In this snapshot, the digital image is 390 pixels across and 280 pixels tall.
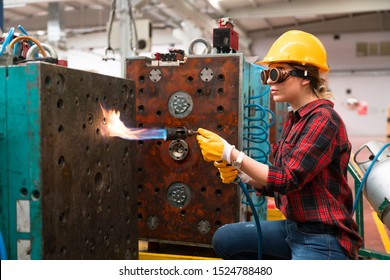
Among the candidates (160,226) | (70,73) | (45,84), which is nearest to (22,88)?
(45,84)

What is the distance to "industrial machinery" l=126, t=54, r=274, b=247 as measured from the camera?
245 cm

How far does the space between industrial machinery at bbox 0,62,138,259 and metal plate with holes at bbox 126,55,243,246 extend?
87 cm

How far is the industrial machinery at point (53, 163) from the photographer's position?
1287 mm

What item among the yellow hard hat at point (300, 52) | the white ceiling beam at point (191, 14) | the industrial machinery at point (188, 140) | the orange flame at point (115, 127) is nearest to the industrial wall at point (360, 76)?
the white ceiling beam at point (191, 14)

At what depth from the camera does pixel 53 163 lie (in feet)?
4.38

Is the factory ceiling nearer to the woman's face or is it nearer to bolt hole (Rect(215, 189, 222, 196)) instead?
bolt hole (Rect(215, 189, 222, 196))

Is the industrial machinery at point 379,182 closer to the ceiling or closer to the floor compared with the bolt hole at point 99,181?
closer to the floor

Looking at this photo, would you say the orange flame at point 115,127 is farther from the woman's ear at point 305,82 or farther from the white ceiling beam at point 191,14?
the white ceiling beam at point 191,14

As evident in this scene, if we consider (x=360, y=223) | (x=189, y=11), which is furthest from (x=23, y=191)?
(x=189, y=11)

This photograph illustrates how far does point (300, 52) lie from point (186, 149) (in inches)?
35.5

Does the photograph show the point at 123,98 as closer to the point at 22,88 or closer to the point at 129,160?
the point at 129,160

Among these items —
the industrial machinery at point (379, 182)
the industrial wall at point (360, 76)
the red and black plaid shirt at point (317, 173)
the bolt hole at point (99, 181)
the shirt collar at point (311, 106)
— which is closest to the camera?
the bolt hole at point (99, 181)

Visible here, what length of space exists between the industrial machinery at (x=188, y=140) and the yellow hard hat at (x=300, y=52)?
0.47 m

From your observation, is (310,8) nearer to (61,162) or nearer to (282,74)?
(282,74)
